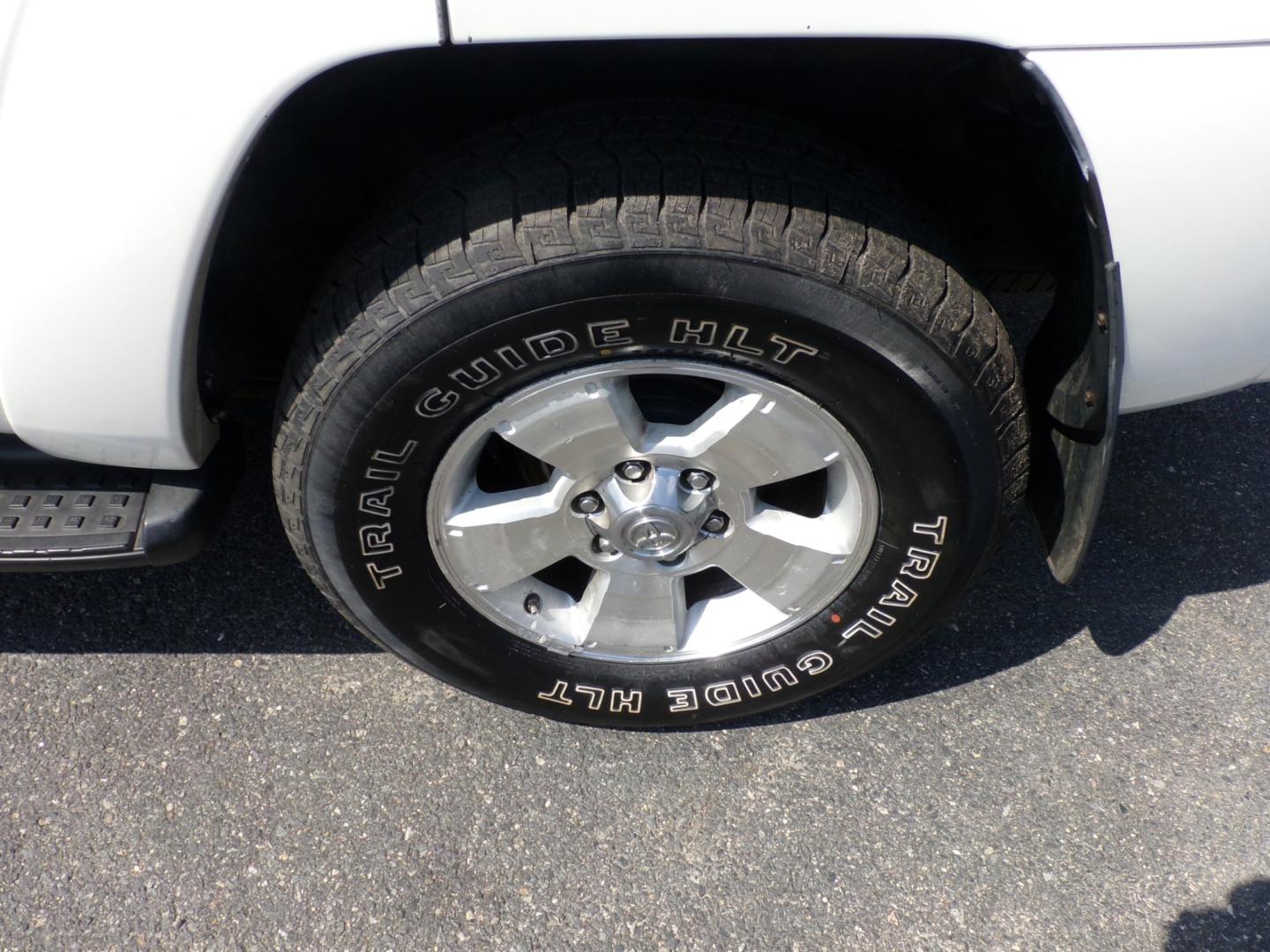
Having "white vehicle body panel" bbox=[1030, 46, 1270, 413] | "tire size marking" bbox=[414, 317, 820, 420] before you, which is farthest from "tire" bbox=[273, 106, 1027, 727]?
"white vehicle body panel" bbox=[1030, 46, 1270, 413]

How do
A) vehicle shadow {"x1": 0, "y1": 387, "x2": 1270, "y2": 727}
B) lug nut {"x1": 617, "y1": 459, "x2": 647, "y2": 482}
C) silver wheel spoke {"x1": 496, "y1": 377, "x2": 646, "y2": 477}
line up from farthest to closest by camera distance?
vehicle shadow {"x1": 0, "y1": 387, "x2": 1270, "y2": 727}
lug nut {"x1": 617, "y1": 459, "x2": 647, "y2": 482}
silver wheel spoke {"x1": 496, "y1": 377, "x2": 646, "y2": 477}

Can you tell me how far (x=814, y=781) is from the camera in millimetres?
1981

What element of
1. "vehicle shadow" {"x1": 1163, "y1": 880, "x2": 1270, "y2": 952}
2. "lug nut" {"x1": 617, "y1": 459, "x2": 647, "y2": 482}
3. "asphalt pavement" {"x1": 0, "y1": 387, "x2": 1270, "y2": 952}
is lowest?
"vehicle shadow" {"x1": 1163, "y1": 880, "x2": 1270, "y2": 952}

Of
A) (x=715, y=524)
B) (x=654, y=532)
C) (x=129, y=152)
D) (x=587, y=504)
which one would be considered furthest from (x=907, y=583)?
(x=129, y=152)

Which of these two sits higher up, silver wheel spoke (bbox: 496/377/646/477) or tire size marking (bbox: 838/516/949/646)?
silver wheel spoke (bbox: 496/377/646/477)

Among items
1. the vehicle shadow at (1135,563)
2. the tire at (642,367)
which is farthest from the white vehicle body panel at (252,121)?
the vehicle shadow at (1135,563)

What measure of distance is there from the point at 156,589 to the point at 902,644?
1.66m

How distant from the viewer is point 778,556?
1.85m

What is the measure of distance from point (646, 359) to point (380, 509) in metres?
0.52

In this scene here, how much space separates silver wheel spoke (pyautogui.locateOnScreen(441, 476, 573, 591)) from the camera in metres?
1.76

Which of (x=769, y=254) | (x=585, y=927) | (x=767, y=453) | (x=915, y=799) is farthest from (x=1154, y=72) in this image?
(x=585, y=927)

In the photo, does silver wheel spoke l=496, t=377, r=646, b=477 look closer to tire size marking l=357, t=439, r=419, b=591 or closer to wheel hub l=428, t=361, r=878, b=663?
wheel hub l=428, t=361, r=878, b=663

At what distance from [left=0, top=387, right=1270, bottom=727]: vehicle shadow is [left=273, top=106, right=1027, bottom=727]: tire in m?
0.37

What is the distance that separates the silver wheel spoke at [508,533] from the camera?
176 cm
